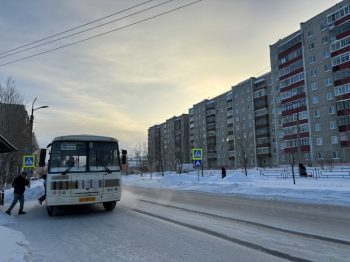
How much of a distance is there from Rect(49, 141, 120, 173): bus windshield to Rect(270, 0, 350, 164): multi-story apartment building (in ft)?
164

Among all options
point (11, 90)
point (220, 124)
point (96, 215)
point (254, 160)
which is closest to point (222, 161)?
point (220, 124)

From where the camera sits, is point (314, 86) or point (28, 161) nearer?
point (28, 161)

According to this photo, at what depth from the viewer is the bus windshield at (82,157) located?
1296cm

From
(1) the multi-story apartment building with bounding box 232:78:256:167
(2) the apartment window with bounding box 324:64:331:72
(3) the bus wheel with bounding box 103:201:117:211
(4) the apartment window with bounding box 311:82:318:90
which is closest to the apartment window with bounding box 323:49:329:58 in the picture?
(2) the apartment window with bounding box 324:64:331:72

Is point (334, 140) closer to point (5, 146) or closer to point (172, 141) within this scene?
point (5, 146)

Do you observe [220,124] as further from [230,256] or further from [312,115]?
[230,256]

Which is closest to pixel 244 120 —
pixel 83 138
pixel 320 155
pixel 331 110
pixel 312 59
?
pixel 312 59

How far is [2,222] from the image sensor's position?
1159 centimetres

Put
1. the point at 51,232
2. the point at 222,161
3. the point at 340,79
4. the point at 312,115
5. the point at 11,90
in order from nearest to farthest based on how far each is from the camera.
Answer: the point at 51,232, the point at 11,90, the point at 340,79, the point at 312,115, the point at 222,161

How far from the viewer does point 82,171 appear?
13.0m

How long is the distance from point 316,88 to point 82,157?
6448 cm

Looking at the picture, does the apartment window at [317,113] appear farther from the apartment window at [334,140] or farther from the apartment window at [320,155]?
the apartment window at [320,155]

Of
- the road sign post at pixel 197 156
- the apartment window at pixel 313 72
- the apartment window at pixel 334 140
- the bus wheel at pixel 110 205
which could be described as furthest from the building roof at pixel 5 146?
the apartment window at pixel 313 72

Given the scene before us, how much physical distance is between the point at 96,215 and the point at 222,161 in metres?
106
